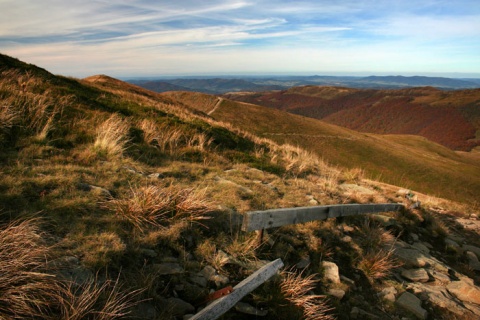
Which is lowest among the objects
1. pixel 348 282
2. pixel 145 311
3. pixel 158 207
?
pixel 348 282

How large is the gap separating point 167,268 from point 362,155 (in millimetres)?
51442

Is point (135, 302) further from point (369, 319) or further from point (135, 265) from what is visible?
point (369, 319)

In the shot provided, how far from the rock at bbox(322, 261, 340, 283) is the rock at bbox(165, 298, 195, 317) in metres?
2.44

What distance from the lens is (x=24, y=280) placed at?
8.23 feet

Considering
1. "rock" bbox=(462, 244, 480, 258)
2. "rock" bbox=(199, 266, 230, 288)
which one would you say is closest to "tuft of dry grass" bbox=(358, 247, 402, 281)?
"rock" bbox=(199, 266, 230, 288)

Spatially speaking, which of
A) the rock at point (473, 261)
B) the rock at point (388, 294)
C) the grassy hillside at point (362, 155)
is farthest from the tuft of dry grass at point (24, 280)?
the grassy hillside at point (362, 155)

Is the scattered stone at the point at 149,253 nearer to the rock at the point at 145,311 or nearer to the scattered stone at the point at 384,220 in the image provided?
the rock at the point at 145,311

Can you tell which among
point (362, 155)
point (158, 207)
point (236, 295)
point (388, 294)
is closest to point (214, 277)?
point (236, 295)

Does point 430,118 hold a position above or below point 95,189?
below

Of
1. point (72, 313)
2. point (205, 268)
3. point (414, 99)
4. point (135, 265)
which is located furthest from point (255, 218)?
point (414, 99)

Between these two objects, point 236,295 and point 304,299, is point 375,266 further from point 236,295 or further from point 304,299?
point 236,295

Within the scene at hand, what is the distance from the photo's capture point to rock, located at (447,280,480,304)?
16.9 feet

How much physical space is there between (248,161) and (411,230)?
5272 mm

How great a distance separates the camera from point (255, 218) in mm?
4262
